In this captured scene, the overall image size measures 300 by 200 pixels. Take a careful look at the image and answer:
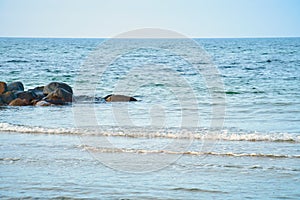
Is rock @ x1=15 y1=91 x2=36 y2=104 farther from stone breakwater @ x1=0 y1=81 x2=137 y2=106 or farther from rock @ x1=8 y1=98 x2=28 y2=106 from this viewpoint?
rock @ x1=8 y1=98 x2=28 y2=106

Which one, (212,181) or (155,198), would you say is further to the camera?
(212,181)

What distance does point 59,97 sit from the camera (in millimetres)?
20250

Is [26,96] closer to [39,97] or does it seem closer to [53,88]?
[39,97]

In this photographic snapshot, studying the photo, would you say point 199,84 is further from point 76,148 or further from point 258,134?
point 76,148

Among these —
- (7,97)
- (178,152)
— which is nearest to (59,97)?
(7,97)

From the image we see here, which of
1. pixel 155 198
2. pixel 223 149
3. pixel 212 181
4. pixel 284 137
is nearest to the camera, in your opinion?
pixel 155 198

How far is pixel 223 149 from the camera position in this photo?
1091cm

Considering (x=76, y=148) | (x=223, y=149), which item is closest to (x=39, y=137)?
(x=76, y=148)

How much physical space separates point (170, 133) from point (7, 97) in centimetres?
970

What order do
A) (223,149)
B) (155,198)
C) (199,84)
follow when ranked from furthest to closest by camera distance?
(199,84) < (223,149) < (155,198)

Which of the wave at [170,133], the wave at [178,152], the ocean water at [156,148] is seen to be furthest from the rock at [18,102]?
the wave at [178,152]

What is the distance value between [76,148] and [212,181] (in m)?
3.90

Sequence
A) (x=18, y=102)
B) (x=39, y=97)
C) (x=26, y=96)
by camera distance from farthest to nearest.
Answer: (x=39, y=97) < (x=26, y=96) < (x=18, y=102)

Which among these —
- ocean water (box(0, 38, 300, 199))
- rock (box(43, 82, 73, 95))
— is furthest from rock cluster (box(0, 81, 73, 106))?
ocean water (box(0, 38, 300, 199))
